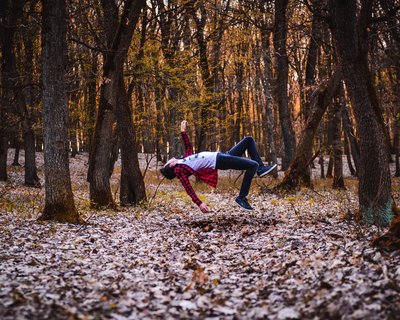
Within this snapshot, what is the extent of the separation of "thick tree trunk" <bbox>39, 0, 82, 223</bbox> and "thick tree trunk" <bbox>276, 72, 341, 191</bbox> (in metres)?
8.76

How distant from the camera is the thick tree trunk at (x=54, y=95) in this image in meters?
8.69

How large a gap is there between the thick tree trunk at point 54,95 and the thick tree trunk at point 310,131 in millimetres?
8755

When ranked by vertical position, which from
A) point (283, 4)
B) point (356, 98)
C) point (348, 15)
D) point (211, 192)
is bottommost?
point (211, 192)

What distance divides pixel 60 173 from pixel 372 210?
634 cm

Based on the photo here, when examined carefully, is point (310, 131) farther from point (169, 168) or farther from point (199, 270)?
point (199, 270)

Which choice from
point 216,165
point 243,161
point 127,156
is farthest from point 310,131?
point 216,165

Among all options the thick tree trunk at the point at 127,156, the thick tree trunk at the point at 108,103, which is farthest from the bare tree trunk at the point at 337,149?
the thick tree trunk at the point at 108,103

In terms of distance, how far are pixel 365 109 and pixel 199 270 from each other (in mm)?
4172

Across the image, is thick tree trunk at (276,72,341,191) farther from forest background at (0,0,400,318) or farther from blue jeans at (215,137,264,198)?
blue jeans at (215,137,264,198)

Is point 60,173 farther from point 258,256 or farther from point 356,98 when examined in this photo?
point 356,98

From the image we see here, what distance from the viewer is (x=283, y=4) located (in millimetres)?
16734

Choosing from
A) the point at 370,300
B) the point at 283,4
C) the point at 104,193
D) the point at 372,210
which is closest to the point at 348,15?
the point at 372,210

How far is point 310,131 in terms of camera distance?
1478cm

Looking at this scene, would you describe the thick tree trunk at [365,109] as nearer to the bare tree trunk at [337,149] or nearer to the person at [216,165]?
the person at [216,165]
